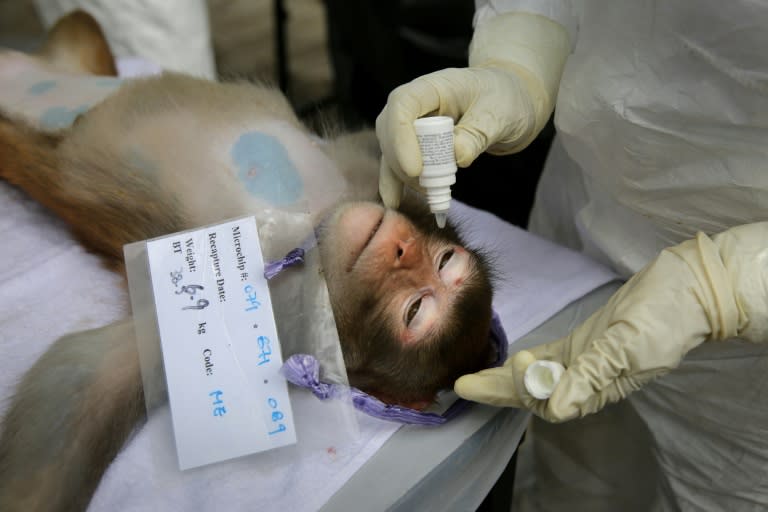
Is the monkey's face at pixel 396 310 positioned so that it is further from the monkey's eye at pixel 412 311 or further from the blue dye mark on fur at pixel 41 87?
the blue dye mark on fur at pixel 41 87

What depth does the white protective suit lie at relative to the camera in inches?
38.2

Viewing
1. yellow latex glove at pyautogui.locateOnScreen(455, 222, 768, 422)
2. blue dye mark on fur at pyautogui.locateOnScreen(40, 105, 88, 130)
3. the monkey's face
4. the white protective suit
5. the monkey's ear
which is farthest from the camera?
the monkey's ear

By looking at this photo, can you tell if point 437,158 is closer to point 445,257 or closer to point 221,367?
point 445,257

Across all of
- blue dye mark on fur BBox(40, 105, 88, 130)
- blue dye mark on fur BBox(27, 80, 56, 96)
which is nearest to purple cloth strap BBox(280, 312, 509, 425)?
blue dye mark on fur BBox(40, 105, 88, 130)

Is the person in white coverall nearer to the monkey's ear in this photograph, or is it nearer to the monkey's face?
the monkey's face

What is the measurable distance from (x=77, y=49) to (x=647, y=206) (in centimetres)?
149

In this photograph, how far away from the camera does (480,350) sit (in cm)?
117

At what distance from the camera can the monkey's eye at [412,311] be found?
113 centimetres

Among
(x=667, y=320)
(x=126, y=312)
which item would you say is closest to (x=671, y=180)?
(x=667, y=320)

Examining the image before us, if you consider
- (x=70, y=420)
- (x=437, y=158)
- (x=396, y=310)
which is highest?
(x=437, y=158)

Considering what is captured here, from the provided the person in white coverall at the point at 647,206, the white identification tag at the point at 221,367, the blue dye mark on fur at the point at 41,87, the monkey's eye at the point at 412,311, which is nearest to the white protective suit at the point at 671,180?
the person in white coverall at the point at 647,206

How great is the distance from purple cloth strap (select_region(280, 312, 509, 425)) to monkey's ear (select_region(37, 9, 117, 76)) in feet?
4.03

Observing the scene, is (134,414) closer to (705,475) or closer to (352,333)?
(352,333)

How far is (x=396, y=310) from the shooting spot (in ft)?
3.67
